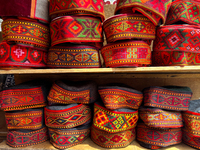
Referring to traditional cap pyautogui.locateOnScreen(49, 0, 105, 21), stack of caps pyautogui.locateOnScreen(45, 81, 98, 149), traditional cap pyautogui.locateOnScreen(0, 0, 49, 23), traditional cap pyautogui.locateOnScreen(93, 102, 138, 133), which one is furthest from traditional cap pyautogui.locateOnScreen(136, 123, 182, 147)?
traditional cap pyautogui.locateOnScreen(0, 0, 49, 23)

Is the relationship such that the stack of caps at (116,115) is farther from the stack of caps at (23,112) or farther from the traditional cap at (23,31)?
the traditional cap at (23,31)

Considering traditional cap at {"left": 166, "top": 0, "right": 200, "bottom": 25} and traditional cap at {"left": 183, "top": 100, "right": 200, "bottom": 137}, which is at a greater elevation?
traditional cap at {"left": 166, "top": 0, "right": 200, "bottom": 25}

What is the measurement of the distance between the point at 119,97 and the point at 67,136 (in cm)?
39

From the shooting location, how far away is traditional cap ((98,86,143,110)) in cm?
74

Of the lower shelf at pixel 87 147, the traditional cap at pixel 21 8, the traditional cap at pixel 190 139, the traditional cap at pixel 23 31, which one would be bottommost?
the lower shelf at pixel 87 147

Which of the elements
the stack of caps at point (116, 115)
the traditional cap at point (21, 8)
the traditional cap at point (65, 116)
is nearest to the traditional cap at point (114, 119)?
the stack of caps at point (116, 115)

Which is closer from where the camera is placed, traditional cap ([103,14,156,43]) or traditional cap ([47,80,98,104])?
traditional cap ([103,14,156,43])

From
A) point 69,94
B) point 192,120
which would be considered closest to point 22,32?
point 69,94

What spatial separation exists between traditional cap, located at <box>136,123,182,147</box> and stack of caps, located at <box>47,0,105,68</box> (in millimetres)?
513

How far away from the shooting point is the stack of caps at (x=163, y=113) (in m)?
0.73

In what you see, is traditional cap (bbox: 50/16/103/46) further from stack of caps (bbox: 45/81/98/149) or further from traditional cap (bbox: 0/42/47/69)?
stack of caps (bbox: 45/81/98/149)

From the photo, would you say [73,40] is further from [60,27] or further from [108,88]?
[108,88]

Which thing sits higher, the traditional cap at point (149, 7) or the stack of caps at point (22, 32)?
the traditional cap at point (149, 7)

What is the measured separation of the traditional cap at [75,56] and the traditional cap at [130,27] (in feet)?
0.50
